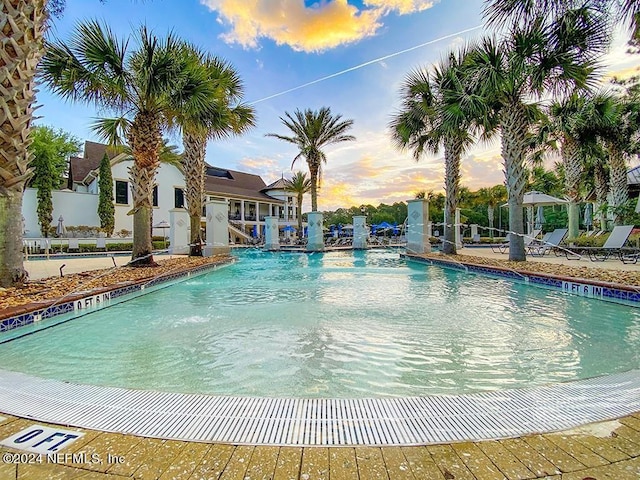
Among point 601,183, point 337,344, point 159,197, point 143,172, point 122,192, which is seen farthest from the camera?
point 159,197

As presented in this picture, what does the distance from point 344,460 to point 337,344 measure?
2376 mm

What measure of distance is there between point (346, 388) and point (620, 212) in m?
17.0

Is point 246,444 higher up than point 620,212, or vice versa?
point 620,212

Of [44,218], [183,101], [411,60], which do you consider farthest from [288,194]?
[183,101]

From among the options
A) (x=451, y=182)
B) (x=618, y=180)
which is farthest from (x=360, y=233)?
(x=618, y=180)

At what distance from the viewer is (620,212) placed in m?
14.1

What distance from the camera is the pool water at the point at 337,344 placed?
2.91 m

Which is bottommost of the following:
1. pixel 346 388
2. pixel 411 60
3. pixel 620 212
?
pixel 346 388

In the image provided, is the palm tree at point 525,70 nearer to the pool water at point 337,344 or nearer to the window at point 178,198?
the pool water at point 337,344

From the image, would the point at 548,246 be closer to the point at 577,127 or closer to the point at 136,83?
the point at 577,127

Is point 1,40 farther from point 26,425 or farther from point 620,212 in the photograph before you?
point 620,212

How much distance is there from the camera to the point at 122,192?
2500 cm

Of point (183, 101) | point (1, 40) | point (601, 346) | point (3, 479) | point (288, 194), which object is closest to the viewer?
point (3, 479)

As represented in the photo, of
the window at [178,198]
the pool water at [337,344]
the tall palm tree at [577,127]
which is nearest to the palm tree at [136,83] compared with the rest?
the pool water at [337,344]
